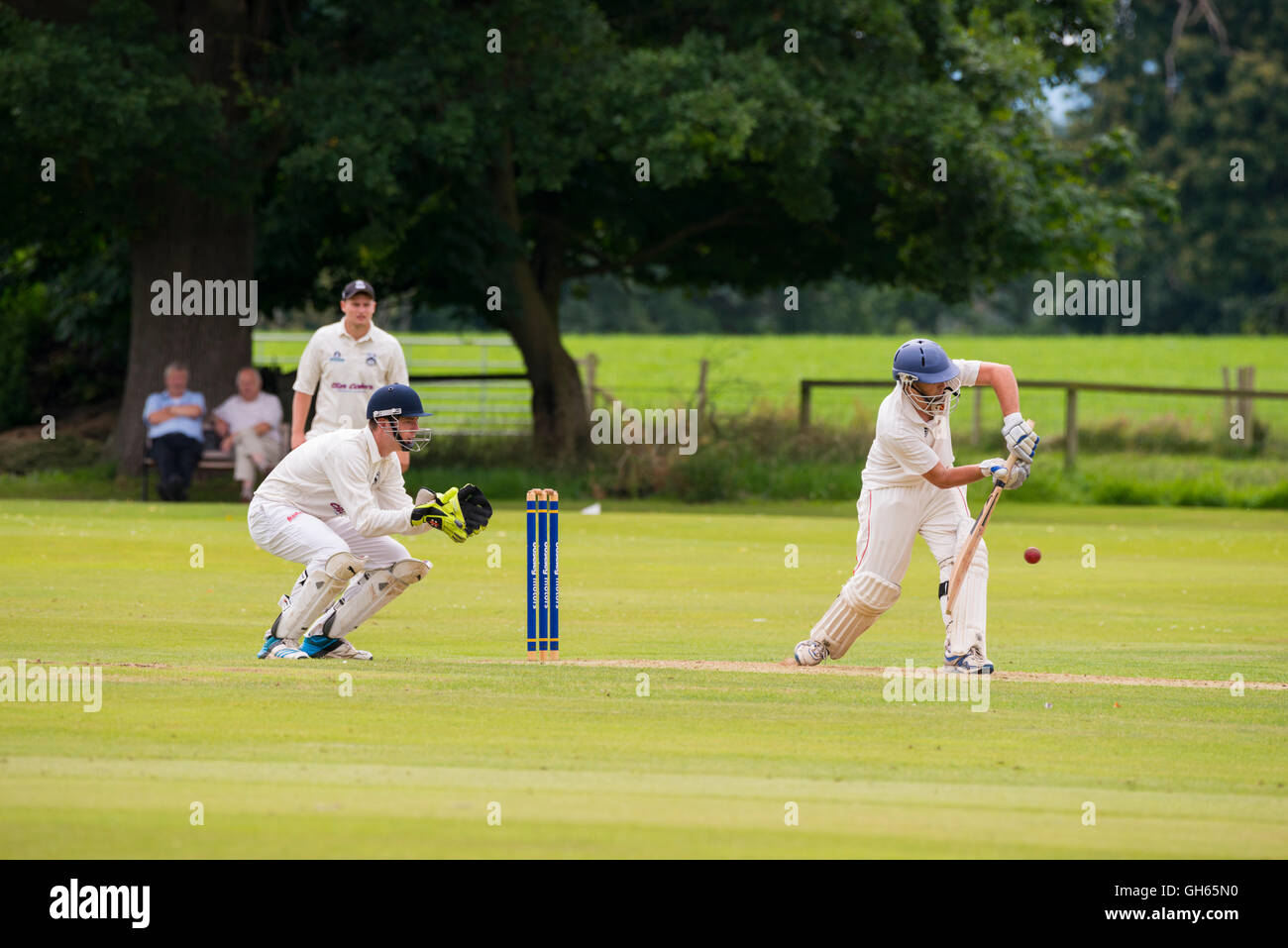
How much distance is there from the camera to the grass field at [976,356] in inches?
1847

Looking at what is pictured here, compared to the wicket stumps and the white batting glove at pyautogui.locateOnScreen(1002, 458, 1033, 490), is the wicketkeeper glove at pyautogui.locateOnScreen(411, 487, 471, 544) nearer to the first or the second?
the wicket stumps

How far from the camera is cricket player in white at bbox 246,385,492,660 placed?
10.4 m

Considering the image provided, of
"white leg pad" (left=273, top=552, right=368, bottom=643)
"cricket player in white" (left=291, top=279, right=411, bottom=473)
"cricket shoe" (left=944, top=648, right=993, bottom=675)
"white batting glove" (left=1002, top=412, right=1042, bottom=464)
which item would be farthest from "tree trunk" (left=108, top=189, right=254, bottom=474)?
"white batting glove" (left=1002, top=412, right=1042, bottom=464)

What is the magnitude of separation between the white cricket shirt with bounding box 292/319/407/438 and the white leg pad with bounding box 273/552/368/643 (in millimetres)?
3242

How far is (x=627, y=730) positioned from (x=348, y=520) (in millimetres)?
3284

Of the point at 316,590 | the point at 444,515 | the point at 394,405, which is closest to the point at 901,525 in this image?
the point at 444,515

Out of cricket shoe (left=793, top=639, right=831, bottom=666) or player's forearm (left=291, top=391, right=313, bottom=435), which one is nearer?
cricket shoe (left=793, top=639, right=831, bottom=666)

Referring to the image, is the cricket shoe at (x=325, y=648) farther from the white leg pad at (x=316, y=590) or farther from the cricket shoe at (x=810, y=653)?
the cricket shoe at (x=810, y=653)

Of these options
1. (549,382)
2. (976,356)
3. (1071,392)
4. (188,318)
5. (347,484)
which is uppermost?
(976,356)

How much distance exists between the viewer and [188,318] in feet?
83.7

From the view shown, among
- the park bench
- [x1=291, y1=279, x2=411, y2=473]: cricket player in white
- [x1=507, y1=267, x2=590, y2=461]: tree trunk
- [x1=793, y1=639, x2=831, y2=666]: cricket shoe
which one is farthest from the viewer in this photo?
[x1=507, y1=267, x2=590, y2=461]: tree trunk

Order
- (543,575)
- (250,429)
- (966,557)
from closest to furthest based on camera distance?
(966,557) < (543,575) < (250,429)

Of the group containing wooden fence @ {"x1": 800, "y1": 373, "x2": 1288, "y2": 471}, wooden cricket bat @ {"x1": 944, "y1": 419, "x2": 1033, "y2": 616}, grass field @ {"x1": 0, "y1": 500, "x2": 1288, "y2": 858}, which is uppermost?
wooden fence @ {"x1": 800, "y1": 373, "x2": 1288, "y2": 471}

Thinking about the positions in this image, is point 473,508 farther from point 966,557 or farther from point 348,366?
point 348,366
